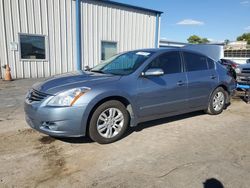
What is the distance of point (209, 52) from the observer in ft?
43.5

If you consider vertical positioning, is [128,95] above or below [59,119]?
above

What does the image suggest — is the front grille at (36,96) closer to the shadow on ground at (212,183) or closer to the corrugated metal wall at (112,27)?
the shadow on ground at (212,183)

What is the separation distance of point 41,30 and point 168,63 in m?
8.57

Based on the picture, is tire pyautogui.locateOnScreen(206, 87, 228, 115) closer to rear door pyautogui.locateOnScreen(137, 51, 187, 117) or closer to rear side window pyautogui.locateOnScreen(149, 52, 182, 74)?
rear door pyautogui.locateOnScreen(137, 51, 187, 117)

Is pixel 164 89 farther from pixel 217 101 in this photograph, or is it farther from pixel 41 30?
pixel 41 30

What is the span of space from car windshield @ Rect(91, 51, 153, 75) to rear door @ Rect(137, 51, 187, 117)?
0.78 feet

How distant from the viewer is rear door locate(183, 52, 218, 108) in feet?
16.8

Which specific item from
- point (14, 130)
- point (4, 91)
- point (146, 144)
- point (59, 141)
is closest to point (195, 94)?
point (146, 144)

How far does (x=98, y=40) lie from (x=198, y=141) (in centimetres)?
1017

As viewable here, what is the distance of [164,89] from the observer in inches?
179

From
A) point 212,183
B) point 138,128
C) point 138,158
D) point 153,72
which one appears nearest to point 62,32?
point 138,128

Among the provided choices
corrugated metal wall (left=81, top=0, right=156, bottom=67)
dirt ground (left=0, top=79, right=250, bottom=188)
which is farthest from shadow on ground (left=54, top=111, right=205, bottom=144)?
corrugated metal wall (left=81, top=0, right=156, bottom=67)

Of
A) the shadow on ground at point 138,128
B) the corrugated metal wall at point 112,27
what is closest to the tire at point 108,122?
the shadow on ground at point 138,128

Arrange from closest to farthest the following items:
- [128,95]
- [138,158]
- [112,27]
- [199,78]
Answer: [138,158]
[128,95]
[199,78]
[112,27]
